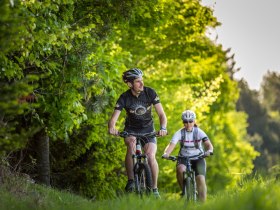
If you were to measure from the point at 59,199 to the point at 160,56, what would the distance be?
14927 millimetres

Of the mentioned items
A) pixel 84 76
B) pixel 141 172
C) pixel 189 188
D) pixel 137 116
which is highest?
pixel 84 76

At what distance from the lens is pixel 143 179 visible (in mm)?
10781

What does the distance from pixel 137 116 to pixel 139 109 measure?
0.40ft

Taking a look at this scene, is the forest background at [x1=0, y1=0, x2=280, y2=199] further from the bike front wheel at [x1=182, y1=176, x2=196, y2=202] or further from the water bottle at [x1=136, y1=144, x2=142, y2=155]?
the water bottle at [x1=136, y1=144, x2=142, y2=155]

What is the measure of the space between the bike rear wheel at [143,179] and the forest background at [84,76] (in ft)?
4.22

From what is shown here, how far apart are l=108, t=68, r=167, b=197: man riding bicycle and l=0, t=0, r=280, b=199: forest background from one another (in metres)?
1.07

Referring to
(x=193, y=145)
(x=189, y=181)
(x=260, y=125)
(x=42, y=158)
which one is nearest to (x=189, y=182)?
(x=189, y=181)

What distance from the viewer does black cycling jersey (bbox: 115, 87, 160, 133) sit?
36.4ft

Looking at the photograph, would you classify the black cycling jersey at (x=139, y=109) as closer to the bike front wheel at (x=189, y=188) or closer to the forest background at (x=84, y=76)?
the bike front wheel at (x=189, y=188)

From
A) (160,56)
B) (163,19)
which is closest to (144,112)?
(163,19)

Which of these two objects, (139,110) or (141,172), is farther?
(139,110)

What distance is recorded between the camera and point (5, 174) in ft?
36.0

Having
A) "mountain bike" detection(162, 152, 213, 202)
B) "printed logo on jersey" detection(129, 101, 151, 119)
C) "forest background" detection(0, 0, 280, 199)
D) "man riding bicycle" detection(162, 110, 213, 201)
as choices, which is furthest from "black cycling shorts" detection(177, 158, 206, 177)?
"printed logo on jersey" detection(129, 101, 151, 119)

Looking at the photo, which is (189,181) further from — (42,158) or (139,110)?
(42,158)
